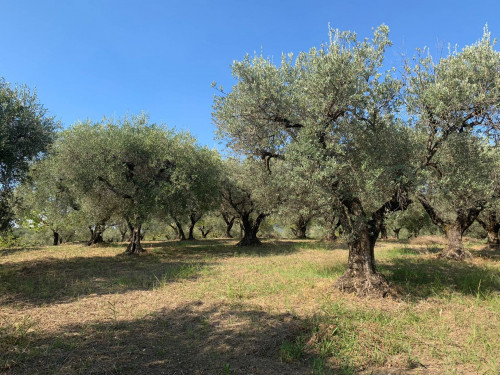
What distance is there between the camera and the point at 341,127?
1085 centimetres

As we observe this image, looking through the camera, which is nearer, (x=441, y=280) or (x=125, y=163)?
Answer: (x=441, y=280)

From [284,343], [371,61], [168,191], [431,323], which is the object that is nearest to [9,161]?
[168,191]

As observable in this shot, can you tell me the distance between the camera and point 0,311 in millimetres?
8891

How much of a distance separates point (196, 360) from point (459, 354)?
554cm

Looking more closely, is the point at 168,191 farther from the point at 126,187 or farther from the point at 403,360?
the point at 403,360

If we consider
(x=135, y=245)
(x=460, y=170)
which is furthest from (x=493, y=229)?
(x=135, y=245)

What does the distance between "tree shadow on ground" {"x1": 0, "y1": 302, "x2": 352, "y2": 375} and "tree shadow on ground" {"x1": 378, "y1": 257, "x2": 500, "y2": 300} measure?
20.6ft

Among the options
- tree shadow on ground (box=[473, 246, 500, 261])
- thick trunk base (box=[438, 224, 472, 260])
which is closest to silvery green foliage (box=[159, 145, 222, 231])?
thick trunk base (box=[438, 224, 472, 260])

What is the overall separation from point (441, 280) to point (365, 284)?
5.12 metres

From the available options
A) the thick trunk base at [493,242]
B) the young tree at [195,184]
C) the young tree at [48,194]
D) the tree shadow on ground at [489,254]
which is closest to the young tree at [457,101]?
the tree shadow on ground at [489,254]

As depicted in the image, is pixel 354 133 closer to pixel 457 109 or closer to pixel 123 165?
pixel 457 109

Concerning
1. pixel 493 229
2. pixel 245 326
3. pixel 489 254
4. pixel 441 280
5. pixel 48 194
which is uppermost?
pixel 48 194

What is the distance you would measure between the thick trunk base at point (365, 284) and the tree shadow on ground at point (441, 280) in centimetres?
88

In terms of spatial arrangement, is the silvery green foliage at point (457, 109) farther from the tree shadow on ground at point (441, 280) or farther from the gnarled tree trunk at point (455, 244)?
the gnarled tree trunk at point (455, 244)
